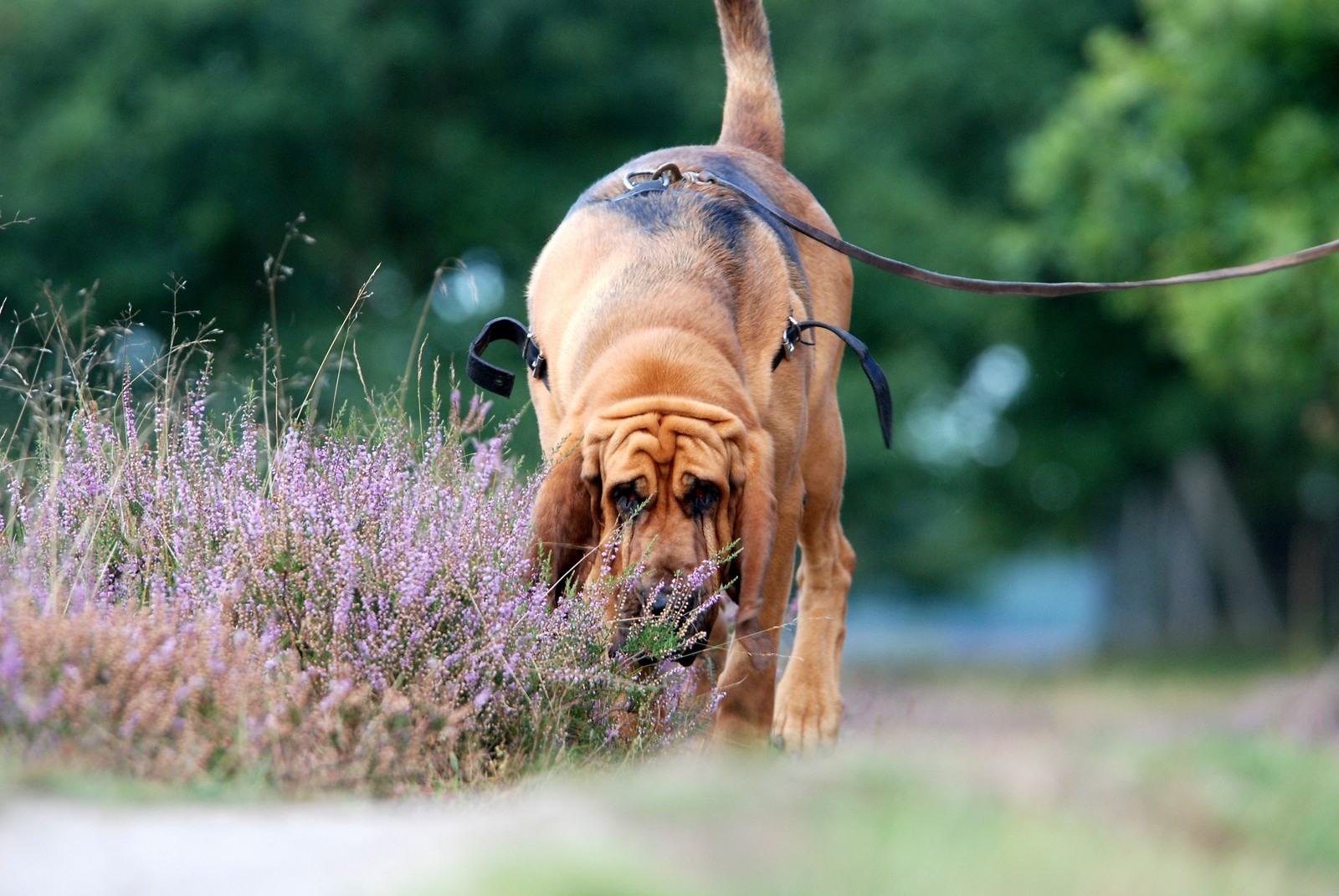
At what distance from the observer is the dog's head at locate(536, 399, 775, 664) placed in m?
3.97

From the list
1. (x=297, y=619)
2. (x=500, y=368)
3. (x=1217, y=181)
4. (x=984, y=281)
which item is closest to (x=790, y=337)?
(x=984, y=281)

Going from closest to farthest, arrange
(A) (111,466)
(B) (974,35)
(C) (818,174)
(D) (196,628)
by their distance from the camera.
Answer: (D) (196,628) → (A) (111,466) → (C) (818,174) → (B) (974,35)

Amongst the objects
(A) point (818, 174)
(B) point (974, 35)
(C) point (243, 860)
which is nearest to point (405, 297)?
(A) point (818, 174)

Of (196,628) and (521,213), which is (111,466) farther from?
(521,213)

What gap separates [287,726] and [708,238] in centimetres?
235

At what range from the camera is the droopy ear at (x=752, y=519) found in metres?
3.97

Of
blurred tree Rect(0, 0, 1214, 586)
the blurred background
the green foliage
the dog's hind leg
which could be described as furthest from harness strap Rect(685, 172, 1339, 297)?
the green foliage

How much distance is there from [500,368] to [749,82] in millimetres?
2086

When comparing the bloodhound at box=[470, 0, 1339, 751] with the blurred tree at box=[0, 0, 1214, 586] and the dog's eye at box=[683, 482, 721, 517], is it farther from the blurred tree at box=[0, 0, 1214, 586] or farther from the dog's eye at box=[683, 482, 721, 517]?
the blurred tree at box=[0, 0, 1214, 586]

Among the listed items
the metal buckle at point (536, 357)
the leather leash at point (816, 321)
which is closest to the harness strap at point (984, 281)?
the leather leash at point (816, 321)

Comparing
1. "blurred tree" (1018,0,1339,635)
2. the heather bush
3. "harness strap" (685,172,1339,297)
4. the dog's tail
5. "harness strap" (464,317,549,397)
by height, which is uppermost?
"blurred tree" (1018,0,1339,635)

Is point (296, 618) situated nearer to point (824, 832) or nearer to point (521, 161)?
point (824, 832)

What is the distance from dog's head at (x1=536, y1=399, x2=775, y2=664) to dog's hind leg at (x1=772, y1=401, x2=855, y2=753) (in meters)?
0.85

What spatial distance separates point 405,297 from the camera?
58.9 feet
